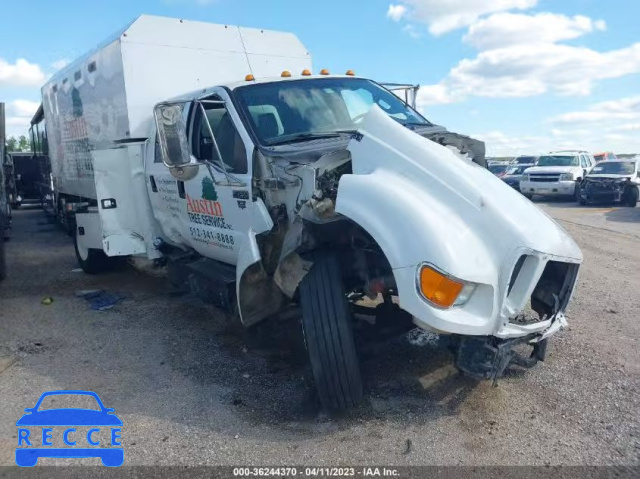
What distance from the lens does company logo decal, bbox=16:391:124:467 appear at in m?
3.49

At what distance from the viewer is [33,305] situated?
680 cm

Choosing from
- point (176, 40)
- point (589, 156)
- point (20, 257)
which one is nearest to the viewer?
point (176, 40)

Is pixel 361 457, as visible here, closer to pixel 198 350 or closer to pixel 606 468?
pixel 606 468

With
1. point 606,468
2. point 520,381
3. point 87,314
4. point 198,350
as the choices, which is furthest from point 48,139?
point 606,468

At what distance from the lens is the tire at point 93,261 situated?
8.06 metres

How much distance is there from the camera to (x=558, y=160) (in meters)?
22.4

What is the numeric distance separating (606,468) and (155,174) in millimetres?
4915

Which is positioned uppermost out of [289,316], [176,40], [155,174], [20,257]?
[176,40]

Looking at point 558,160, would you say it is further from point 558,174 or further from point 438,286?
point 438,286

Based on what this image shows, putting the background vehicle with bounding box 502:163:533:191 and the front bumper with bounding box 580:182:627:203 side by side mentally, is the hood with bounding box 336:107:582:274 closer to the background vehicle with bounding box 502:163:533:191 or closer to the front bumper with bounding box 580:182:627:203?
the front bumper with bounding box 580:182:627:203

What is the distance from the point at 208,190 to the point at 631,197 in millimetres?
17276

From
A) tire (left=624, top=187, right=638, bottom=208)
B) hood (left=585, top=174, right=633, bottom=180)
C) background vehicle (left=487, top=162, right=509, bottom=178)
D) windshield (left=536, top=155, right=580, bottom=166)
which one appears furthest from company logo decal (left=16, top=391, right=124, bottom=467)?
background vehicle (left=487, top=162, right=509, bottom=178)

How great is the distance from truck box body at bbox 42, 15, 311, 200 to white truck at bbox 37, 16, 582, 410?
0.09 ft

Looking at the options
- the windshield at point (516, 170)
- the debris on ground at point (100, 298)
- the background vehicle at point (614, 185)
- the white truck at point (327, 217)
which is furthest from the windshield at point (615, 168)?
the debris on ground at point (100, 298)
